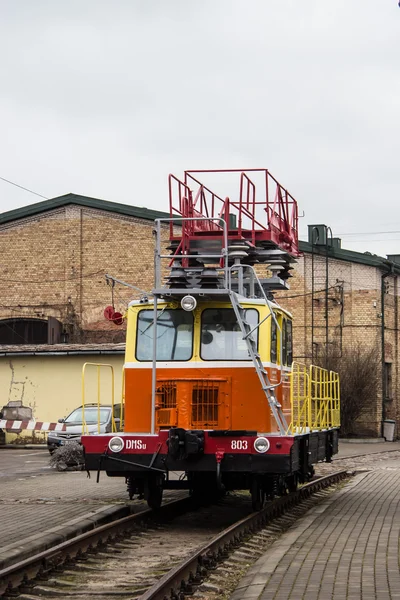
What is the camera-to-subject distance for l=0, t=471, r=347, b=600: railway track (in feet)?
27.8

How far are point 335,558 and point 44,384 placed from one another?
23.9 m

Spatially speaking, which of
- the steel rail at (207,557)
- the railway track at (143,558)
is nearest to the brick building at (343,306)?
the steel rail at (207,557)

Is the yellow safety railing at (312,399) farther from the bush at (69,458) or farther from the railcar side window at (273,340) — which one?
the bush at (69,458)

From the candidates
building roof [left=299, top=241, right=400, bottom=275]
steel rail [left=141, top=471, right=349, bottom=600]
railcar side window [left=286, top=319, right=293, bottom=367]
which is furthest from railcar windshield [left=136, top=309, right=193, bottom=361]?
building roof [left=299, top=241, right=400, bottom=275]

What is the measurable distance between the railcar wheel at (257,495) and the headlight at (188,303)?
2.55 meters

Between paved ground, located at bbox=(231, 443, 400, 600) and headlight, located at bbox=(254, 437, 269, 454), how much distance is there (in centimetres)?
103

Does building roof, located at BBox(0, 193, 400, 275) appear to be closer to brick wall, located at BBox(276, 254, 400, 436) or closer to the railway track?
brick wall, located at BBox(276, 254, 400, 436)

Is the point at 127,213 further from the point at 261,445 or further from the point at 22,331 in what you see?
the point at 261,445

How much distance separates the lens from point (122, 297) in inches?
1624

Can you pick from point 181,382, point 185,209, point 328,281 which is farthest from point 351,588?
point 328,281

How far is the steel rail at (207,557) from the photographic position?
8.23 m

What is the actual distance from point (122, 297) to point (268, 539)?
2982cm

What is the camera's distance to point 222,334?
13133 mm

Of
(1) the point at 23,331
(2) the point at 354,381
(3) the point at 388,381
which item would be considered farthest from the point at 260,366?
(1) the point at 23,331
